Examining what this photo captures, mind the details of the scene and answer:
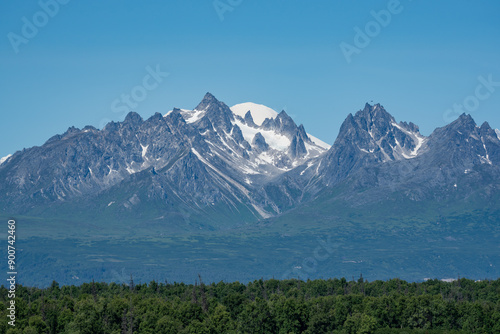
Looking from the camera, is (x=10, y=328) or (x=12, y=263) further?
(x=10, y=328)

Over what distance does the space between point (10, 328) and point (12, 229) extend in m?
38.1

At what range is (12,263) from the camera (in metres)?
163

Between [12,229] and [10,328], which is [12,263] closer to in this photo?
[12,229]

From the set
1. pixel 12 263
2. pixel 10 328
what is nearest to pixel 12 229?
pixel 12 263

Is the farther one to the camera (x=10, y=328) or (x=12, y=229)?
(x=10, y=328)

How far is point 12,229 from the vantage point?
16925 cm

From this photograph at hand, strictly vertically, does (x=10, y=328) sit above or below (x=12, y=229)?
below

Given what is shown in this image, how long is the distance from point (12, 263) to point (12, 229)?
9.05 metres

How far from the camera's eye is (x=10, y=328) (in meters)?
197

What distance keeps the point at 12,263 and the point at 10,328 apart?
4055cm
